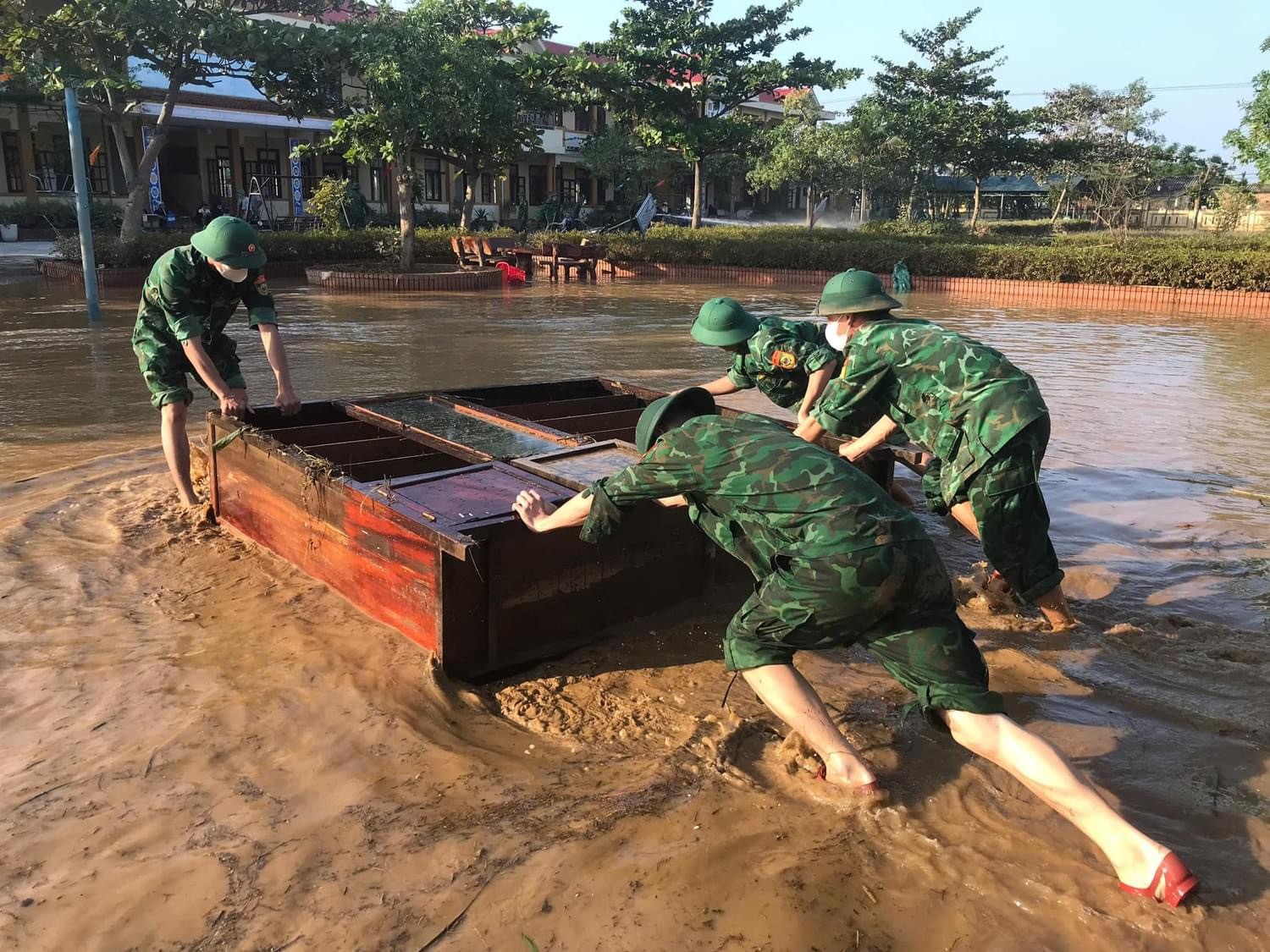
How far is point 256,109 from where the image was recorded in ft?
87.0

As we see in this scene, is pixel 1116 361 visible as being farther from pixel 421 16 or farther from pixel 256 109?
pixel 256 109

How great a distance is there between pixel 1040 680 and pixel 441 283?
15334 millimetres

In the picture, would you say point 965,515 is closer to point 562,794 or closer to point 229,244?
point 562,794

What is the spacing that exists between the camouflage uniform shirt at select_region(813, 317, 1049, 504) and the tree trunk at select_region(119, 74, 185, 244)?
16.8m

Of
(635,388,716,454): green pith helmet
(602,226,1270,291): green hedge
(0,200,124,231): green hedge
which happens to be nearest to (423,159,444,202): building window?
(0,200,124,231): green hedge

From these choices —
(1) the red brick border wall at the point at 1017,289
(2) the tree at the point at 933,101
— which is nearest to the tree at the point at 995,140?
(2) the tree at the point at 933,101

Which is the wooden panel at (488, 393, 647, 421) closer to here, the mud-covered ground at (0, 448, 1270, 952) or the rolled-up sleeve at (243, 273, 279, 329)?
the rolled-up sleeve at (243, 273, 279, 329)

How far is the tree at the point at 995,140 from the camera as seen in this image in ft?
95.1

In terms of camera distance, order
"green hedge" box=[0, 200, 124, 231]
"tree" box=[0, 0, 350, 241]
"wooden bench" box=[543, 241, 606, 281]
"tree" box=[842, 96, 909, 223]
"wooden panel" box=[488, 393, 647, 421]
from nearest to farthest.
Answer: "wooden panel" box=[488, 393, 647, 421], "tree" box=[0, 0, 350, 241], "wooden bench" box=[543, 241, 606, 281], "green hedge" box=[0, 200, 124, 231], "tree" box=[842, 96, 909, 223]

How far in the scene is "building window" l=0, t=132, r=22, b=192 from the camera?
24453 mm

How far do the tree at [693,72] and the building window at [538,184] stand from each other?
452 inches

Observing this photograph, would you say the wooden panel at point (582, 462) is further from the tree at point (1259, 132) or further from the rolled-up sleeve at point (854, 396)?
the tree at point (1259, 132)

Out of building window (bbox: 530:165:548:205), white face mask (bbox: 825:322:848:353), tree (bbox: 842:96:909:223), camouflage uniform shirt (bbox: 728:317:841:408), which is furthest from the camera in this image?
building window (bbox: 530:165:548:205)

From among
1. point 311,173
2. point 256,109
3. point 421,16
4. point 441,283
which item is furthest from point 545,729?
point 311,173
